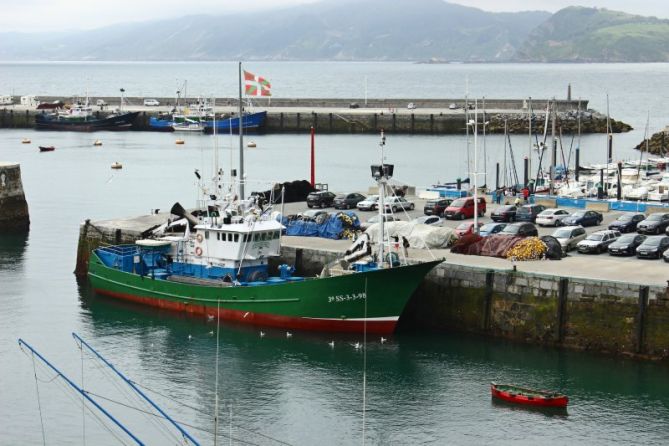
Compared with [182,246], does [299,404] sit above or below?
below

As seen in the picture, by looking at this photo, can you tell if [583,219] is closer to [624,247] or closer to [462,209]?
[462,209]

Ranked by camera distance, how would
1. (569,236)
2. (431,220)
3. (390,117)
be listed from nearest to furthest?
(569,236)
(431,220)
(390,117)

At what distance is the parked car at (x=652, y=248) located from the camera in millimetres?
41719

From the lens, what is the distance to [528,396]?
33406 mm

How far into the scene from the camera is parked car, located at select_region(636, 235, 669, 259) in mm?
41719

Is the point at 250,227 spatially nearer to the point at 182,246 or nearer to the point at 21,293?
the point at 182,246

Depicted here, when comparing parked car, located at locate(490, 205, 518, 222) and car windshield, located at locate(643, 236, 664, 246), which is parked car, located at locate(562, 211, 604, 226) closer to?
parked car, located at locate(490, 205, 518, 222)

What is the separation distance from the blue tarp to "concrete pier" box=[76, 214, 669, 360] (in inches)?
140

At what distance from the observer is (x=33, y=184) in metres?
90.2

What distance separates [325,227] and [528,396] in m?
16.2

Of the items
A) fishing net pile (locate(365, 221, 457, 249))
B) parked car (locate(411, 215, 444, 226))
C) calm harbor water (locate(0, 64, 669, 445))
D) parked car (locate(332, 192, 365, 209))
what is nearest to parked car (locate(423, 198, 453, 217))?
parked car (locate(411, 215, 444, 226))

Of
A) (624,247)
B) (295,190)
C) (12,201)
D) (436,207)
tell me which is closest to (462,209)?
(436,207)

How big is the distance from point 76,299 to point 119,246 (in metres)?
2.76

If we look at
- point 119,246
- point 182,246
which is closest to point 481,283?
point 182,246
